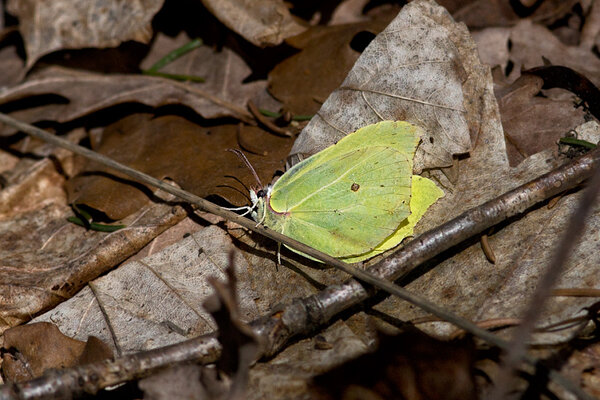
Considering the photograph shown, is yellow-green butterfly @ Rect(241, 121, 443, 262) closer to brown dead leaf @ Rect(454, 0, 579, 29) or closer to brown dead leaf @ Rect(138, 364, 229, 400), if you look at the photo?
brown dead leaf @ Rect(138, 364, 229, 400)

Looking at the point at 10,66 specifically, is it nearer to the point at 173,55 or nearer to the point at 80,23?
the point at 80,23

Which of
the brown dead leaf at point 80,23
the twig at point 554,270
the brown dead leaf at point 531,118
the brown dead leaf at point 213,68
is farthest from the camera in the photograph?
the brown dead leaf at point 80,23

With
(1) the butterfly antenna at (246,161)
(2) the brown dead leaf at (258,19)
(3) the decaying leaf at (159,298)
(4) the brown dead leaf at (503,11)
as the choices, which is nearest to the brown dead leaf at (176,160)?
(1) the butterfly antenna at (246,161)

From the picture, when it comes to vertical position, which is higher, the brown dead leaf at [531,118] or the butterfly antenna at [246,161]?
the brown dead leaf at [531,118]

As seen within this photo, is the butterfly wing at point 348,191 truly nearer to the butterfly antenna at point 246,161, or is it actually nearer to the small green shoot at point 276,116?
the butterfly antenna at point 246,161

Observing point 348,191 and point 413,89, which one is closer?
point 348,191

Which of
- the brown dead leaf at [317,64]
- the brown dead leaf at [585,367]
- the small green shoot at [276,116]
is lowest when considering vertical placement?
the small green shoot at [276,116]

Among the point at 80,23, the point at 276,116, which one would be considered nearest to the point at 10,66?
the point at 80,23
